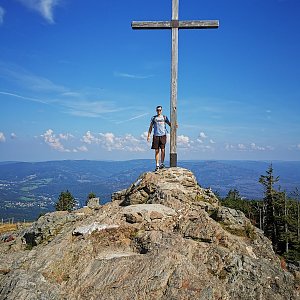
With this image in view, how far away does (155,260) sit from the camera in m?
7.42

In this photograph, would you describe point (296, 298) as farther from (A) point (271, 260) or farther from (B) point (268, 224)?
(B) point (268, 224)

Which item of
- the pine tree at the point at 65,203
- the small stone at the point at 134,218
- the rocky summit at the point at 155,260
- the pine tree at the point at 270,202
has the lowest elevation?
the pine tree at the point at 65,203

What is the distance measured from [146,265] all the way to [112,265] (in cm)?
87

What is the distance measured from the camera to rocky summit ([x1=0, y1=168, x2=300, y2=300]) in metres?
6.74

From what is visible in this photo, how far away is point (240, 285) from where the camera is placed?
6957 millimetres

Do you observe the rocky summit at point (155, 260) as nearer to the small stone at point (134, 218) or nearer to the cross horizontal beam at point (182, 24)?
the small stone at point (134, 218)

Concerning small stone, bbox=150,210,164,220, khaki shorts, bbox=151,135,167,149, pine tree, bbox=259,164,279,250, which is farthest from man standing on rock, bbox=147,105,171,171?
pine tree, bbox=259,164,279,250

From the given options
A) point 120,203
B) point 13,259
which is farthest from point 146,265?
point 120,203

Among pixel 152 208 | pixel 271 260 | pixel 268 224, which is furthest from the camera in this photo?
pixel 268 224

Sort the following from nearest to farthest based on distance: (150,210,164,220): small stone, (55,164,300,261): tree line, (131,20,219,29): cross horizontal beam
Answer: (150,210,164,220): small stone → (131,20,219,29): cross horizontal beam → (55,164,300,261): tree line

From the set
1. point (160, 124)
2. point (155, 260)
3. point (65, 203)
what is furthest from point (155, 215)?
point (65, 203)

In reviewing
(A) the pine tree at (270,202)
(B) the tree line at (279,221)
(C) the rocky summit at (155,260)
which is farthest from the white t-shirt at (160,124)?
(A) the pine tree at (270,202)

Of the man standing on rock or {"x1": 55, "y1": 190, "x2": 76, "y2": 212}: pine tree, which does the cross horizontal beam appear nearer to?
the man standing on rock

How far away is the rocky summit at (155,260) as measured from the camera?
6.74 m
